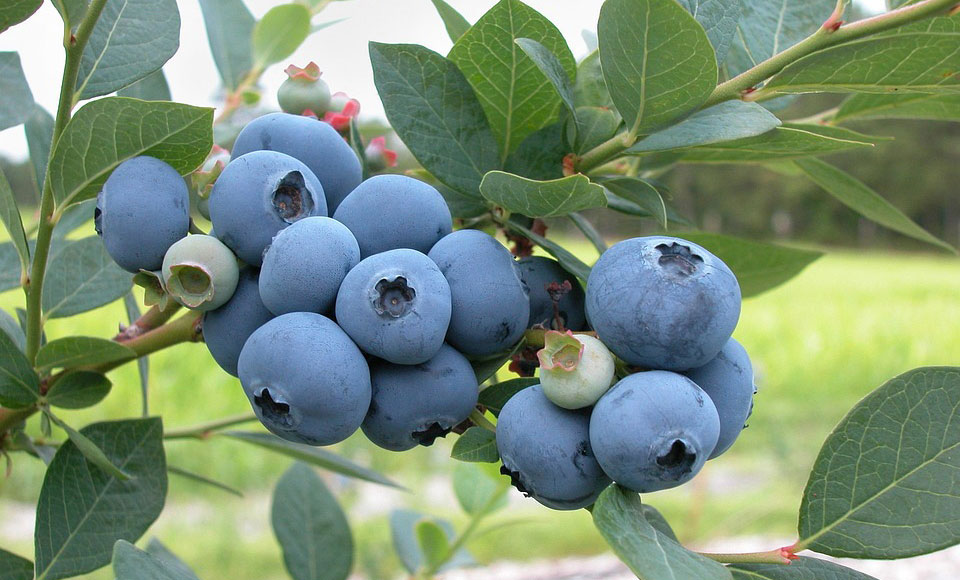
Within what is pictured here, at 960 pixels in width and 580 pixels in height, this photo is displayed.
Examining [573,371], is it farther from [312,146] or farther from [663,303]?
[312,146]

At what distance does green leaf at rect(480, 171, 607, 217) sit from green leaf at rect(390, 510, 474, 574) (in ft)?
2.62

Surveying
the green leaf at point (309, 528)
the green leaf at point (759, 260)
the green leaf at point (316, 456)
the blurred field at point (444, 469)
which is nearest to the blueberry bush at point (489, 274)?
the green leaf at point (759, 260)

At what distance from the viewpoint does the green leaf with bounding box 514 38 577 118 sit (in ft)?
1.68

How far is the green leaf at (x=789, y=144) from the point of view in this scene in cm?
53

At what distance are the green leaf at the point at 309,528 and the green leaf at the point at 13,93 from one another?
0.51 meters

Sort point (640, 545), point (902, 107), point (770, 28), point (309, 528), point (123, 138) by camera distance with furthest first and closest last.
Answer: point (309, 528) < point (902, 107) < point (770, 28) < point (123, 138) < point (640, 545)

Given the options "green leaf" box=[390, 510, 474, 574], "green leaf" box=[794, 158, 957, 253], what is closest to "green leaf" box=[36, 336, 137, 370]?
"green leaf" box=[794, 158, 957, 253]

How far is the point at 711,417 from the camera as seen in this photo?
0.44 metres

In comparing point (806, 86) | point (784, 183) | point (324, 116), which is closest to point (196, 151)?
point (324, 116)

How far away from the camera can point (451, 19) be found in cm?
66

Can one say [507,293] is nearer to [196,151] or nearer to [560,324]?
[560,324]

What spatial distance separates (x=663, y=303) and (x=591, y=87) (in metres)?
0.25

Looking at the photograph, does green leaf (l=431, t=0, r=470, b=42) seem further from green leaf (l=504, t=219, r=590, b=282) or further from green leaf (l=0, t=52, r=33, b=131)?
green leaf (l=0, t=52, r=33, b=131)

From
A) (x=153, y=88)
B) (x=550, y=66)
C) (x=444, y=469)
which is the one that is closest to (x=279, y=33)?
(x=153, y=88)
